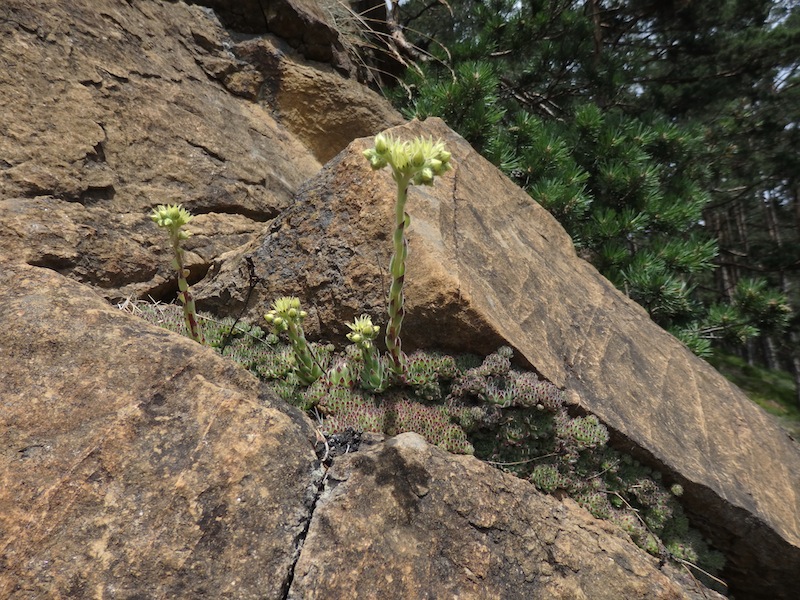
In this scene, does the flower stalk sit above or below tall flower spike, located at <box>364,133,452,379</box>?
below

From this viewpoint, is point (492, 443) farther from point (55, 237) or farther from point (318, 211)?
point (55, 237)

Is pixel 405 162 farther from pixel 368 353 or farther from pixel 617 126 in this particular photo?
pixel 617 126

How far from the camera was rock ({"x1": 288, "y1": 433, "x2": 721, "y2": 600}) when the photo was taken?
5.71 ft

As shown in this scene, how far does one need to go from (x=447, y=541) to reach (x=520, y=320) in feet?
4.28

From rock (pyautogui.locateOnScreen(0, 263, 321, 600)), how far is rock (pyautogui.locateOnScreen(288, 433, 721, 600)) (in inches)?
5.3

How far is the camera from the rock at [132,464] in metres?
1.52

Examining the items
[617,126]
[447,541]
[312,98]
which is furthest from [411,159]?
[617,126]

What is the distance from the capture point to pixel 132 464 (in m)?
1.70

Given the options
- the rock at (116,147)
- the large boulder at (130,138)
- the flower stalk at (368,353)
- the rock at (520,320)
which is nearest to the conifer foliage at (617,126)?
the rock at (520,320)

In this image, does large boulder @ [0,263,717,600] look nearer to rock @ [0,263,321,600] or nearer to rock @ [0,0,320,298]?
rock @ [0,263,321,600]

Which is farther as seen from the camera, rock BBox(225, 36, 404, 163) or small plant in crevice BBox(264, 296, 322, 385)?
rock BBox(225, 36, 404, 163)

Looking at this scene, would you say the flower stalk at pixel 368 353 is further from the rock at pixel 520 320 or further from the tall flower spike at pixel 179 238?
the tall flower spike at pixel 179 238

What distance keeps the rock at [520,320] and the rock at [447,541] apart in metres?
0.65

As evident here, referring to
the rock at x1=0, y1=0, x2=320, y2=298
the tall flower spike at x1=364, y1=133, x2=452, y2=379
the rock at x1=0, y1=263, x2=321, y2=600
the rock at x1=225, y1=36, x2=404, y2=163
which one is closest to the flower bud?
the tall flower spike at x1=364, y1=133, x2=452, y2=379
